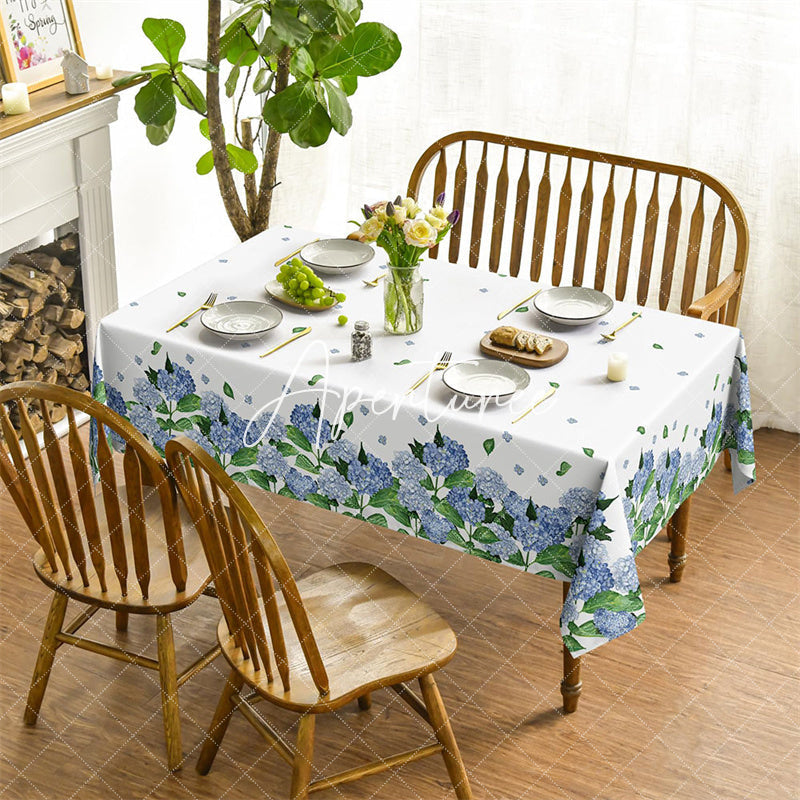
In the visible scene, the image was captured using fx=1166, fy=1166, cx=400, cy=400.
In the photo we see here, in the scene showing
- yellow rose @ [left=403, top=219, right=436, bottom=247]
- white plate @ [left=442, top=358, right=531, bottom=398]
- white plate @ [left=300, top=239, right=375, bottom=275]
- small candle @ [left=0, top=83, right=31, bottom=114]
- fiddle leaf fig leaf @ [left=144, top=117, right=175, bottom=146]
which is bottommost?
white plate @ [left=442, top=358, right=531, bottom=398]

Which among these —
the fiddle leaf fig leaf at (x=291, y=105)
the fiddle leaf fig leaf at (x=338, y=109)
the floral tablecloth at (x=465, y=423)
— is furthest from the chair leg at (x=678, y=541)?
the fiddle leaf fig leaf at (x=291, y=105)

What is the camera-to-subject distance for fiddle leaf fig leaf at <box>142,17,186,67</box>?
333cm

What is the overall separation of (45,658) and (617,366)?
1.35 metres

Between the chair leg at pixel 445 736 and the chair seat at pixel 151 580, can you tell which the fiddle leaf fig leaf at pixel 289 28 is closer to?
the chair seat at pixel 151 580

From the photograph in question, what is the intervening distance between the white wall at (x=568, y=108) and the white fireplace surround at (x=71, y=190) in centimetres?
29

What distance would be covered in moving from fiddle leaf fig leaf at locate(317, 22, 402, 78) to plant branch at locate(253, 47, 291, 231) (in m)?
0.21

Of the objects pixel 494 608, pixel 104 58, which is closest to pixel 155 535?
pixel 494 608

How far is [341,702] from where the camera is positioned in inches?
79.4

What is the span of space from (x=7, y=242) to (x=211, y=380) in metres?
1.05

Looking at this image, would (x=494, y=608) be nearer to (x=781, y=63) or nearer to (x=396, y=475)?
(x=396, y=475)

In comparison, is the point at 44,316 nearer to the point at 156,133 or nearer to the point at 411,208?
the point at 156,133

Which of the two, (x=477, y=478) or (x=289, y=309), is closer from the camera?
(x=477, y=478)

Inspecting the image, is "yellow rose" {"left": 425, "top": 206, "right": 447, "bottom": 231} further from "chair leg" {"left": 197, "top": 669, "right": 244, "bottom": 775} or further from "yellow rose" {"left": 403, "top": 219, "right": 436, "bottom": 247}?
"chair leg" {"left": 197, "top": 669, "right": 244, "bottom": 775}

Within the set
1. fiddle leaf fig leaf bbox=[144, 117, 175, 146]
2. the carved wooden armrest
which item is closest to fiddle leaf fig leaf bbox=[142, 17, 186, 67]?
fiddle leaf fig leaf bbox=[144, 117, 175, 146]
